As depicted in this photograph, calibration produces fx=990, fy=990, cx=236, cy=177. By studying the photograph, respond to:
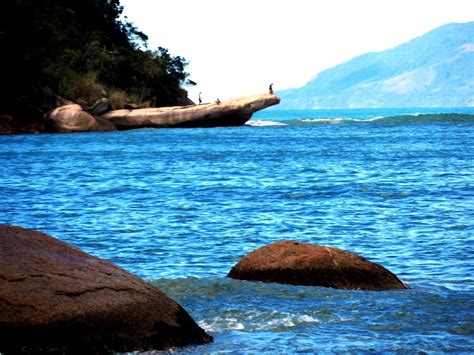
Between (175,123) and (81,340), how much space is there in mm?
60991

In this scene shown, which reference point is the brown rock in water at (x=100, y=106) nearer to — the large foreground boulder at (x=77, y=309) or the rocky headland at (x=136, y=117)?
the rocky headland at (x=136, y=117)

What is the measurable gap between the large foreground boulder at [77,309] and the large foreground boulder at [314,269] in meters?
3.18

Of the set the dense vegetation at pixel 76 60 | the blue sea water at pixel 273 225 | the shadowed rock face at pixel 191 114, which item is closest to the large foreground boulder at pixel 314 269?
the blue sea water at pixel 273 225

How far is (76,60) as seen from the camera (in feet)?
237

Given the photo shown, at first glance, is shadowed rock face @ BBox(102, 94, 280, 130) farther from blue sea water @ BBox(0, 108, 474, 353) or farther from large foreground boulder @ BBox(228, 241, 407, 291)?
large foreground boulder @ BBox(228, 241, 407, 291)

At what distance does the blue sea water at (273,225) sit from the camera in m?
10.5

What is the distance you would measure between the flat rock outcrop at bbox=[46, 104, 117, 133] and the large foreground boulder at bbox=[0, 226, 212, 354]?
52086 millimetres

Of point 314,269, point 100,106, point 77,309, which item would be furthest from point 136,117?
point 77,309

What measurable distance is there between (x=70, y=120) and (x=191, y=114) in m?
10.6

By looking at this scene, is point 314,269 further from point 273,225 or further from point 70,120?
point 70,120

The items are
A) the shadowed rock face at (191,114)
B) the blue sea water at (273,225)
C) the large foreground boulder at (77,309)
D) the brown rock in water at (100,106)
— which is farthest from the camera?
the shadowed rock face at (191,114)

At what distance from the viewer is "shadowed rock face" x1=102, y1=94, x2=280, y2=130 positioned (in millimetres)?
67188

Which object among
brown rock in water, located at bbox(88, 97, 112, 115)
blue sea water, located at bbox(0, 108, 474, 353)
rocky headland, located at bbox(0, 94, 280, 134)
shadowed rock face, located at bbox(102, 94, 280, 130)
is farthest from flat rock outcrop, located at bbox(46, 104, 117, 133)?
blue sea water, located at bbox(0, 108, 474, 353)

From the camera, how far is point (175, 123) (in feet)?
228
